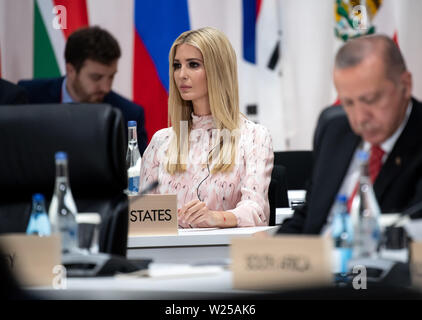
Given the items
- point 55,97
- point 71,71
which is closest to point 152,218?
point 55,97

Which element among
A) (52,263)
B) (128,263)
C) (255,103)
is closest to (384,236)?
(128,263)

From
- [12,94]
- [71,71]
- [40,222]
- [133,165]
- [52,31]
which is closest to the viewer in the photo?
[40,222]

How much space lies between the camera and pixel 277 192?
3.45 metres

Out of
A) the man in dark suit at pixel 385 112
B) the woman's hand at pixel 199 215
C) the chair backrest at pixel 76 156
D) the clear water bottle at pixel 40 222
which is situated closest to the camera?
the man in dark suit at pixel 385 112

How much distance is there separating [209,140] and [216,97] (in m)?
0.20

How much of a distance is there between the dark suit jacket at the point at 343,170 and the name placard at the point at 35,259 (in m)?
0.69

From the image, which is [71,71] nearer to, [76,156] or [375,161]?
[76,156]

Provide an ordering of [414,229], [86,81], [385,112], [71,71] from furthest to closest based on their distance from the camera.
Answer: [71,71]
[86,81]
[385,112]
[414,229]

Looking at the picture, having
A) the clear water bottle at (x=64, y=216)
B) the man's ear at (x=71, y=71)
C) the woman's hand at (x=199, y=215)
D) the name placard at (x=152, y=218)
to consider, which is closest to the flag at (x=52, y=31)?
the man's ear at (x=71, y=71)

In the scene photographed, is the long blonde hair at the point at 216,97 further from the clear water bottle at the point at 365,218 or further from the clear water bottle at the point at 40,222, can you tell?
the clear water bottle at the point at 365,218

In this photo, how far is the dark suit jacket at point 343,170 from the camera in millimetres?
1684

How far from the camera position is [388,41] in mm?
1719

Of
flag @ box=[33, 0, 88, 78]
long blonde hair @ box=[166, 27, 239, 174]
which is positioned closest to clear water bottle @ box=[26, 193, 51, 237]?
long blonde hair @ box=[166, 27, 239, 174]

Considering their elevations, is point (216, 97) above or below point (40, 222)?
above
